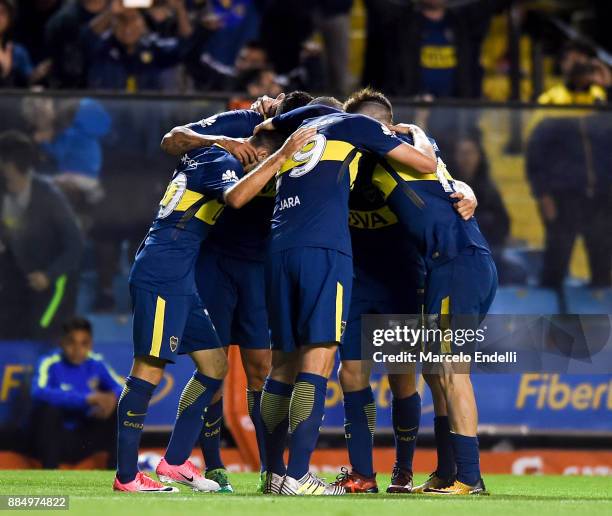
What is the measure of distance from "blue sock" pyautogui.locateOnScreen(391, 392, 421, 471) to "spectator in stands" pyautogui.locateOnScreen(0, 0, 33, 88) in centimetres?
565

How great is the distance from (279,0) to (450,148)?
3070mm

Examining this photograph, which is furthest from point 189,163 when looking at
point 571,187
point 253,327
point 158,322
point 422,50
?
point 422,50

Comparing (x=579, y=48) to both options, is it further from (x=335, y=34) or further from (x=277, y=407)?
(x=277, y=407)

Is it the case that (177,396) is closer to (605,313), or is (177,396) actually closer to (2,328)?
(2,328)

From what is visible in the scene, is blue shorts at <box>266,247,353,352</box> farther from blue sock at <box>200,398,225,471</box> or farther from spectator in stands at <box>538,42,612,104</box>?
spectator in stands at <box>538,42,612,104</box>

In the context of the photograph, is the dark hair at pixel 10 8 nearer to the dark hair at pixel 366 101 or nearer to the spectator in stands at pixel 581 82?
the spectator in stands at pixel 581 82

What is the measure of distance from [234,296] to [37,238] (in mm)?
3131

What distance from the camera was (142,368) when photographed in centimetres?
796

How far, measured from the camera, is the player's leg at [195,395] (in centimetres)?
816

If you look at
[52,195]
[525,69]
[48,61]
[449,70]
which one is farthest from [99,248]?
[525,69]

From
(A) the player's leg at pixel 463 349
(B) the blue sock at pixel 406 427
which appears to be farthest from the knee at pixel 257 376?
(A) the player's leg at pixel 463 349

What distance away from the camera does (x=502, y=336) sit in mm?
11234

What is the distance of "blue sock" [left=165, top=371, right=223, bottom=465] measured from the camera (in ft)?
26.8

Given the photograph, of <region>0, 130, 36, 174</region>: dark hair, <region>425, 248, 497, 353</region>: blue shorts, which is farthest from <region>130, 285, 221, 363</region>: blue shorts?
<region>0, 130, 36, 174</region>: dark hair
